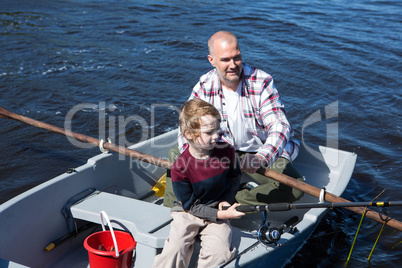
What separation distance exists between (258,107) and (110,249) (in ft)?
5.21

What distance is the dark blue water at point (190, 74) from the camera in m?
5.67

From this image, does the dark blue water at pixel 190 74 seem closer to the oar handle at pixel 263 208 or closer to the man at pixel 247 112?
the man at pixel 247 112

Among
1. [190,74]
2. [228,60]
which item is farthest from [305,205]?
[190,74]

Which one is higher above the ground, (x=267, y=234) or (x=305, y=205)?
(x=305, y=205)

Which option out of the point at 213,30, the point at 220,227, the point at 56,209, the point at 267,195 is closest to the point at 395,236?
the point at 267,195

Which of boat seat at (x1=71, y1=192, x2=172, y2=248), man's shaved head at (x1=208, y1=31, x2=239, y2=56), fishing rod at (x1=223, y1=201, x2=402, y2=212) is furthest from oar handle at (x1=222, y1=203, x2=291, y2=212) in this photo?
man's shaved head at (x1=208, y1=31, x2=239, y2=56)

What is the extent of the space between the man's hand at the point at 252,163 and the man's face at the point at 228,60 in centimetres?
68

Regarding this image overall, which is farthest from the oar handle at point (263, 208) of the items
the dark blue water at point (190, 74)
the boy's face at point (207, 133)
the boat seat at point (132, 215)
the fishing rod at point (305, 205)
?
the dark blue water at point (190, 74)

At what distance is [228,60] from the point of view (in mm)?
3615

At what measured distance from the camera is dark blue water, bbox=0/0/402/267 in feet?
18.6

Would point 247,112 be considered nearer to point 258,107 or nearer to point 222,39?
point 258,107

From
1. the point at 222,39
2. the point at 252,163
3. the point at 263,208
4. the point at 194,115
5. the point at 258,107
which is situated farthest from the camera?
the point at 258,107

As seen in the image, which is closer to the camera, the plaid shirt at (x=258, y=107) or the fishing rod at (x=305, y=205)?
the fishing rod at (x=305, y=205)

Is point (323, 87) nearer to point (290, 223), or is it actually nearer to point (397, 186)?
point (397, 186)
